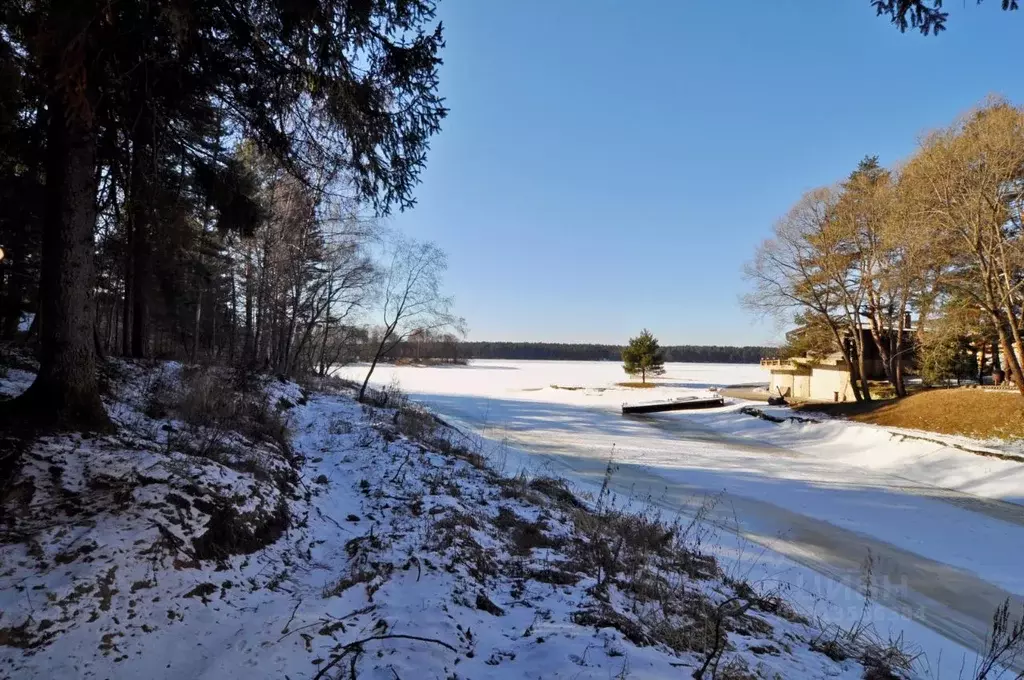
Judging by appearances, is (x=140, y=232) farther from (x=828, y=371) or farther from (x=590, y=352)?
(x=590, y=352)

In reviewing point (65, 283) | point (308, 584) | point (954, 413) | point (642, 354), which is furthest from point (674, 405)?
point (65, 283)

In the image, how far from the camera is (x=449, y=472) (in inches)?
328

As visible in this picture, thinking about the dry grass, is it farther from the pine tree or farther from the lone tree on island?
the lone tree on island

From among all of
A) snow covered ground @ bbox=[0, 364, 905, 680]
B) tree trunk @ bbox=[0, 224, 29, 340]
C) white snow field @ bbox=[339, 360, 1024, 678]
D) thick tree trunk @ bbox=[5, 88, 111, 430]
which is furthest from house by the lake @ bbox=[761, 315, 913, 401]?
tree trunk @ bbox=[0, 224, 29, 340]

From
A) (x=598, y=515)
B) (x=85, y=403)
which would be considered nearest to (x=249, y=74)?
(x=85, y=403)

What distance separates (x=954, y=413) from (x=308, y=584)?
22.4 meters

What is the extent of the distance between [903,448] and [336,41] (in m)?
18.9

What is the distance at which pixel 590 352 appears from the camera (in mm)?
145625

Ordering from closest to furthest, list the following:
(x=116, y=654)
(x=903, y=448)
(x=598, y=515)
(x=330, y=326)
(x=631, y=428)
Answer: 1. (x=116, y=654)
2. (x=598, y=515)
3. (x=903, y=448)
4. (x=631, y=428)
5. (x=330, y=326)

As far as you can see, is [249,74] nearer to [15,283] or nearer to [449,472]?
[449,472]

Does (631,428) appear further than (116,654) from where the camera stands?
Yes

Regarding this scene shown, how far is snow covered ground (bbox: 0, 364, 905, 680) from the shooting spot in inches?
110

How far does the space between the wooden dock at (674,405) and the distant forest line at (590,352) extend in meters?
92.2

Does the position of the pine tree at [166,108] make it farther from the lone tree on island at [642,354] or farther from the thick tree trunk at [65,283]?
the lone tree on island at [642,354]
